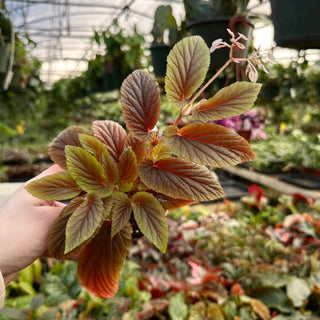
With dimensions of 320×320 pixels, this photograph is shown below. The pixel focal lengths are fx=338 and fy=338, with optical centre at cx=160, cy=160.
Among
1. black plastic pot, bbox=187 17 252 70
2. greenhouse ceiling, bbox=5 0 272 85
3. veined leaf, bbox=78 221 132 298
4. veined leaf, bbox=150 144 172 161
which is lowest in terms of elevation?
veined leaf, bbox=78 221 132 298

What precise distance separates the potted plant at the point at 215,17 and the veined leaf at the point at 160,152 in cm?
38

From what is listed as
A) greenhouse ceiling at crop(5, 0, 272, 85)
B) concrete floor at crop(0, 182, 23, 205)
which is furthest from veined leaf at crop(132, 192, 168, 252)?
greenhouse ceiling at crop(5, 0, 272, 85)

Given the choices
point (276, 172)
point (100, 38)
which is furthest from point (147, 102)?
point (276, 172)

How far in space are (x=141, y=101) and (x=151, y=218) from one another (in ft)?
0.50

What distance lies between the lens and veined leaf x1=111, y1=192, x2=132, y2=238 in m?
0.43

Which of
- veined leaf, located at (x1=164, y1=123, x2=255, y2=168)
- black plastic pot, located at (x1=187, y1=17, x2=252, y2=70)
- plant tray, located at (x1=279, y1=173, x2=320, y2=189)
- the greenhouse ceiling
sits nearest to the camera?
veined leaf, located at (x1=164, y1=123, x2=255, y2=168)

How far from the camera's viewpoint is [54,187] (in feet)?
1.46

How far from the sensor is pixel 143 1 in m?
7.35

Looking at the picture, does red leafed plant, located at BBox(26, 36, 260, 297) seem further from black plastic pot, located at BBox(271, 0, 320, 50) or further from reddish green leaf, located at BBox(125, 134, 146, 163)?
black plastic pot, located at BBox(271, 0, 320, 50)

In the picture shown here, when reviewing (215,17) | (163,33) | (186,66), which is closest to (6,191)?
(163,33)

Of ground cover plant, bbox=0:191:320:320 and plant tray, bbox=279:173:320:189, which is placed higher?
ground cover plant, bbox=0:191:320:320

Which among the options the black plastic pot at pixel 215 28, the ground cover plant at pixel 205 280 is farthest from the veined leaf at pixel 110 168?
the ground cover plant at pixel 205 280

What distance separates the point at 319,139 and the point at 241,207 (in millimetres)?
2095

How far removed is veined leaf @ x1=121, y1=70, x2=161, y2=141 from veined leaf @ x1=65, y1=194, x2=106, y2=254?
0.35ft
